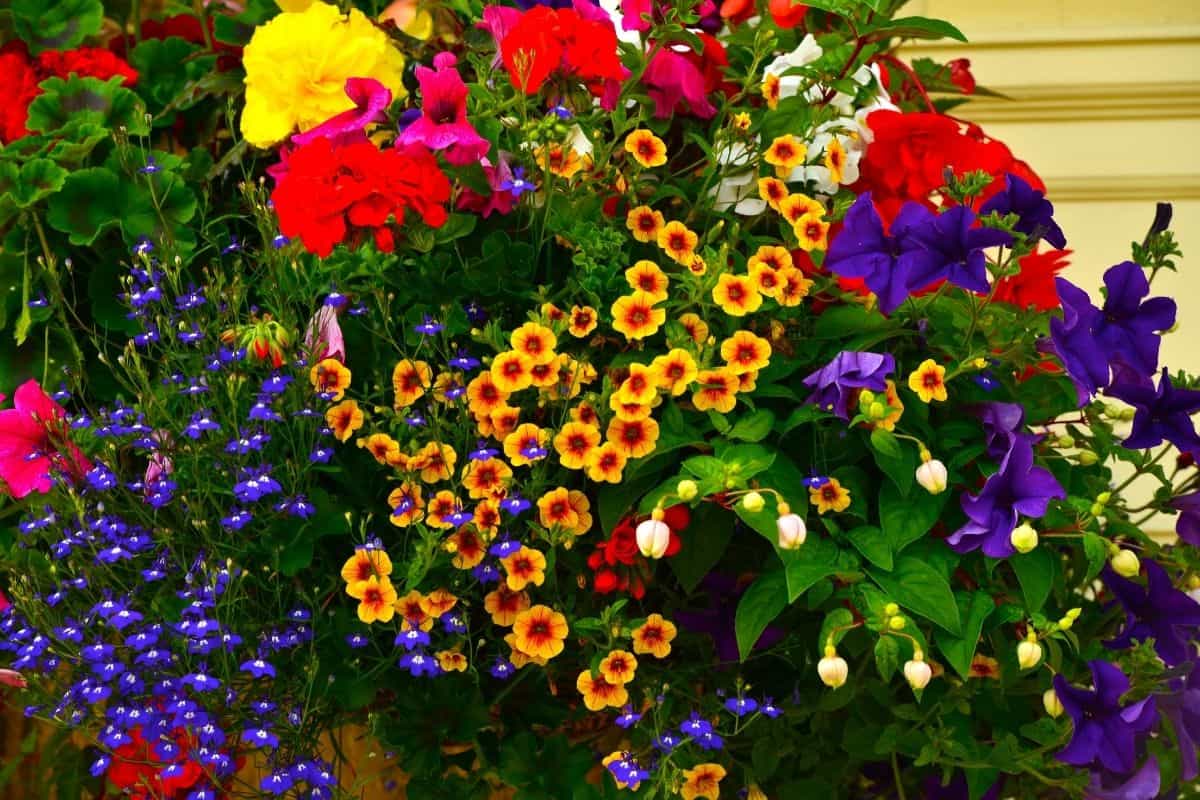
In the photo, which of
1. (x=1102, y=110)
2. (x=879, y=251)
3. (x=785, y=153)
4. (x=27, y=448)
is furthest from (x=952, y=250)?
(x=1102, y=110)

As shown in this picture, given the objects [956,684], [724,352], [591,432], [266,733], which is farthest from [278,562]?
[956,684]

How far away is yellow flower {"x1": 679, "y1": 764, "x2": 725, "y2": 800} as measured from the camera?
874 mm

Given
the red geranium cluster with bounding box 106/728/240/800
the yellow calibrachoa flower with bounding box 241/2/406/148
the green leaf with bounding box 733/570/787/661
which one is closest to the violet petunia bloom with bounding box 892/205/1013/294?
the green leaf with bounding box 733/570/787/661

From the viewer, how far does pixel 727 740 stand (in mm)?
997

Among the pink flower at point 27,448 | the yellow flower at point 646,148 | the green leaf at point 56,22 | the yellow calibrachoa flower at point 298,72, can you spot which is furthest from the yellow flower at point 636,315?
the green leaf at point 56,22

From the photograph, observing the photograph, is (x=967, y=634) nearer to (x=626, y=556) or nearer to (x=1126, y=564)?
(x=1126, y=564)

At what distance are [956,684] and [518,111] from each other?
504 millimetres

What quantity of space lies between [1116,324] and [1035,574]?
0.64ft

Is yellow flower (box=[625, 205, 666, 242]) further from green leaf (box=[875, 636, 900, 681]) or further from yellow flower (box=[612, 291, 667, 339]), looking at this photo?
green leaf (box=[875, 636, 900, 681])

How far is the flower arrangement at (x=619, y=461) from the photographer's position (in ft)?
2.79

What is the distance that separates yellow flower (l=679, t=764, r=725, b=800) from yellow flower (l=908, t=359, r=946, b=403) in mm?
283

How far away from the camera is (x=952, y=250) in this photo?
0.85 meters

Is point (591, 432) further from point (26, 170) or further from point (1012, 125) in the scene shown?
point (1012, 125)

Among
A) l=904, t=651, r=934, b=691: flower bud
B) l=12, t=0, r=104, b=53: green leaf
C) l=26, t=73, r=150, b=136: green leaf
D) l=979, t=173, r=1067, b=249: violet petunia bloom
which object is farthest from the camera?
l=12, t=0, r=104, b=53: green leaf
